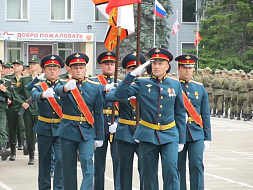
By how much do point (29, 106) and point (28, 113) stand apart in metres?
0.15

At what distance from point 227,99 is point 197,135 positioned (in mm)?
21805

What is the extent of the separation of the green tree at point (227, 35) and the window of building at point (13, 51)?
12500mm

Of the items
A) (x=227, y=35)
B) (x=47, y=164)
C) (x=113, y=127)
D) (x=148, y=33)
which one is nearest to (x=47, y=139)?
(x=47, y=164)

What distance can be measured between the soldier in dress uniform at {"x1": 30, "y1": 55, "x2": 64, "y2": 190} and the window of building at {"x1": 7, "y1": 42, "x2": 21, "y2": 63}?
121 ft

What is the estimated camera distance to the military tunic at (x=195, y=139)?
9.62m

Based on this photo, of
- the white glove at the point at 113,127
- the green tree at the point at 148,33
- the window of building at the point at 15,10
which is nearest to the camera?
the white glove at the point at 113,127

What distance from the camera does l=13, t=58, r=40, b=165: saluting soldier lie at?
13.9 metres

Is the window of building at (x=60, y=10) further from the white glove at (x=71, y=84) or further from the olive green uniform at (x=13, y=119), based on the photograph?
the white glove at (x=71, y=84)

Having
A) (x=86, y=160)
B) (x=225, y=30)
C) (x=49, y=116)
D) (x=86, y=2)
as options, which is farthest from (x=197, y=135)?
(x=86, y=2)

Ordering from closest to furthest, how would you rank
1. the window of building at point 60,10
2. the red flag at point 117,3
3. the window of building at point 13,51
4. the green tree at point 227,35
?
the red flag at point 117,3 → the green tree at point 227,35 → the window of building at point 13,51 → the window of building at point 60,10

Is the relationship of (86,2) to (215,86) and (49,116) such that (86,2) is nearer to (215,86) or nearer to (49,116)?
(215,86)

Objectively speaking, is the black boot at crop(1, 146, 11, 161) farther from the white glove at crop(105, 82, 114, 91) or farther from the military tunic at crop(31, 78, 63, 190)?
the white glove at crop(105, 82, 114, 91)

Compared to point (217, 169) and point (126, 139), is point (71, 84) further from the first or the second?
point (217, 169)

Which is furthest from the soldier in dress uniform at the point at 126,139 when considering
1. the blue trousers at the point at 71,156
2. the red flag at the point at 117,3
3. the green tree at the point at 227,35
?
the green tree at the point at 227,35
